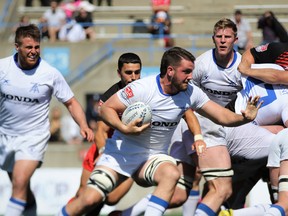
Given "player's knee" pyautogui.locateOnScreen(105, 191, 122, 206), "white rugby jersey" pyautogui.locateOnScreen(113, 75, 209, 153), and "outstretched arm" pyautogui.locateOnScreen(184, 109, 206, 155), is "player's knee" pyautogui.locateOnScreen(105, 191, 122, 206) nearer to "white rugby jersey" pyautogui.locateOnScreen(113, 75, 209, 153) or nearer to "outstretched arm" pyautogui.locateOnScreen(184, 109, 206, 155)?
"white rugby jersey" pyautogui.locateOnScreen(113, 75, 209, 153)

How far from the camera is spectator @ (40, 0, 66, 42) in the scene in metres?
21.7

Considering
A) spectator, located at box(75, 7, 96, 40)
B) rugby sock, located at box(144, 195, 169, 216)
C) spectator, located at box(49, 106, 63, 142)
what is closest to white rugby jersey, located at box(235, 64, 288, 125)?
rugby sock, located at box(144, 195, 169, 216)

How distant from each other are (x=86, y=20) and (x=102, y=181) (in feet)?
42.9

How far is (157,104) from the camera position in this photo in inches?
355

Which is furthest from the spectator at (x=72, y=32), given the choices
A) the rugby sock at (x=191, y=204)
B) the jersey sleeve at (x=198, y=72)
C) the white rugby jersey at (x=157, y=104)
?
the white rugby jersey at (x=157, y=104)

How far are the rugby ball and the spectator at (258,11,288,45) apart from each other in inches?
325

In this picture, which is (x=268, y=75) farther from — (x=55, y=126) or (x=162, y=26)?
(x=162, y=26)

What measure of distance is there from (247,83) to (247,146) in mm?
753

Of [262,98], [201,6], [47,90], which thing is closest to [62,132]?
[201,6]

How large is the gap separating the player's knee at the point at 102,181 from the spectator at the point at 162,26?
12107 mm

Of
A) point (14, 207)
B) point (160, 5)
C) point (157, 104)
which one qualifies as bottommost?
point (14, 207)

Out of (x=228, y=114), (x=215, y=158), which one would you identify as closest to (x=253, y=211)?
(x=215, y=158)

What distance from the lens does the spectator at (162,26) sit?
2105 cm

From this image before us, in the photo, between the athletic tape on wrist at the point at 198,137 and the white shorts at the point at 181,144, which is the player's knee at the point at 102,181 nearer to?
the athletic tape on wrist at the point at 198,137
